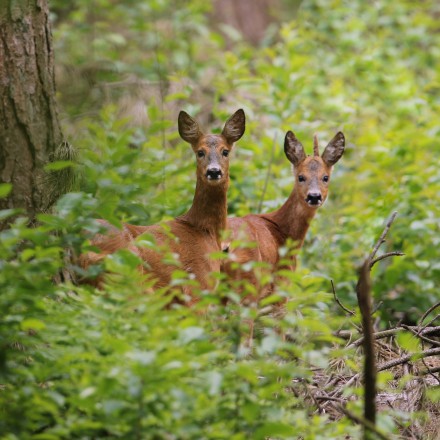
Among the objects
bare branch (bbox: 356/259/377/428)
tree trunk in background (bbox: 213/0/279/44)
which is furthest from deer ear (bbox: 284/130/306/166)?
tree trunk in background (bbox: 213/0/279/44)

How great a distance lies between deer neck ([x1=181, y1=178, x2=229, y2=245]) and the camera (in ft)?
21.2

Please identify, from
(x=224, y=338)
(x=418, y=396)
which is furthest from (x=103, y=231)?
(x=418, y=396)

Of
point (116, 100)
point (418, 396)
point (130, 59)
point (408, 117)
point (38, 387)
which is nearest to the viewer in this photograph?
point (38, 387)

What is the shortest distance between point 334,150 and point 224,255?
3811mm

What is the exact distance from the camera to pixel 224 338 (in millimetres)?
4133

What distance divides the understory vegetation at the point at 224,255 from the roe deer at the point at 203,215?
0.22 m

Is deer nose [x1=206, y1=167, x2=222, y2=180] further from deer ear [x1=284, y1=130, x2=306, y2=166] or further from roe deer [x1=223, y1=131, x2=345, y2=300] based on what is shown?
deer ear [x1=284, y1=130, x2=306, y2=166]

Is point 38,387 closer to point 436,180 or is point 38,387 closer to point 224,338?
point 224,338

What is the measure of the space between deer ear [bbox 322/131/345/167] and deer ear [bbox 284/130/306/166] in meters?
0.20

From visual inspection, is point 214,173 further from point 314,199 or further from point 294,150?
point 294,150

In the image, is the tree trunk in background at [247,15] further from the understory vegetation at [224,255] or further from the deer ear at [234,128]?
the deer ear at [234,128]

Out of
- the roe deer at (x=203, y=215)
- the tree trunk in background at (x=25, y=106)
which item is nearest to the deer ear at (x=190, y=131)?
the roe deer at (x=203, y=215)

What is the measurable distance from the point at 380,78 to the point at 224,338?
28.9 feet

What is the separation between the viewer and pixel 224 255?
3838 millimetres
